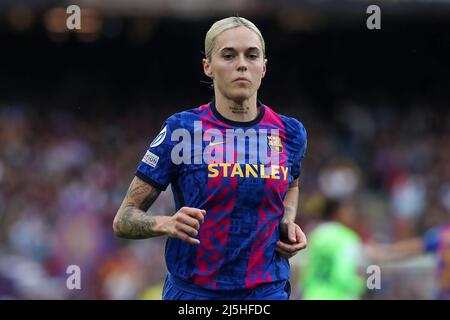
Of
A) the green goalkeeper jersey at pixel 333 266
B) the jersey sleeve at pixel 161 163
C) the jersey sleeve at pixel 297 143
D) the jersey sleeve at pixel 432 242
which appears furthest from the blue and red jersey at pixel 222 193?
the jersey sleeve at pixel 432 242

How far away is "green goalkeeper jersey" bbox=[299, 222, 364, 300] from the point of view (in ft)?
29.3

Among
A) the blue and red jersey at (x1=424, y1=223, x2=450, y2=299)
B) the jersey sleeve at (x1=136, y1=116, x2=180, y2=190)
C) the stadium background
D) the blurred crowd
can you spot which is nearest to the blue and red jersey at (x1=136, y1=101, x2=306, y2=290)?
the jersey sleeve at (x1=136, y1=116, x2=180, y2=190)

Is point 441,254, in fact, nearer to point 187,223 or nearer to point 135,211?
point 135,211

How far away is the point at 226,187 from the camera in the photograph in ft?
17.0

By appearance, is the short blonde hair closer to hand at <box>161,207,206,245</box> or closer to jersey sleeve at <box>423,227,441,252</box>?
hand at <box>161,207,206,245</box>

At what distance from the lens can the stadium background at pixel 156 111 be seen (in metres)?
14.5

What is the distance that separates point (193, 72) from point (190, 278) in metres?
16.7

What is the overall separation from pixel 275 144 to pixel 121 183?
37.1 ft

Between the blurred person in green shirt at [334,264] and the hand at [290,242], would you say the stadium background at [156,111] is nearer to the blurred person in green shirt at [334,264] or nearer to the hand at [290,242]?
the blurred person in green shirt at [334,264]

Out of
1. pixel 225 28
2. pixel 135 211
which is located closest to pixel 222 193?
pixel 135 211

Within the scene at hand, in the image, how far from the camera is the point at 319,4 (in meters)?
18.6

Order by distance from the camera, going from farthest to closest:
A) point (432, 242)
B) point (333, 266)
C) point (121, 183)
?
point (121, 183)
point (432, 242)
point (333, 266)
